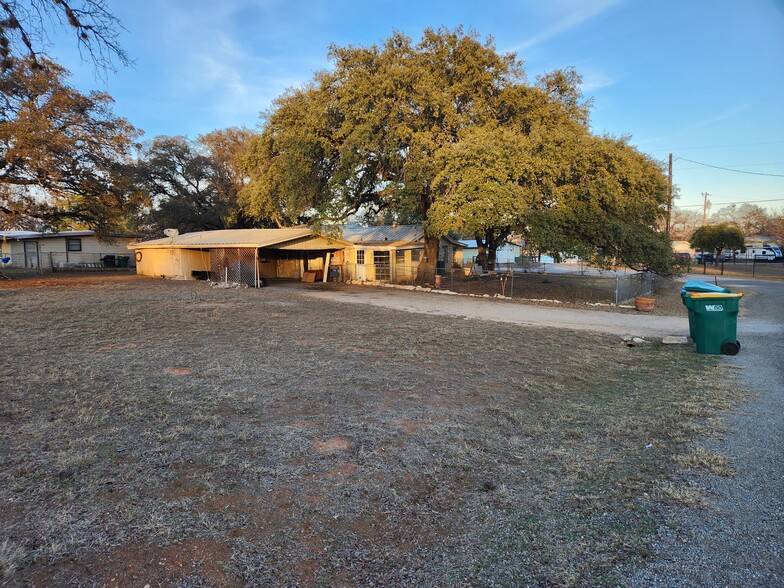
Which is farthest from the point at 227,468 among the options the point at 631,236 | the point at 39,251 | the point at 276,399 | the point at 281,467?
the point at 39,251

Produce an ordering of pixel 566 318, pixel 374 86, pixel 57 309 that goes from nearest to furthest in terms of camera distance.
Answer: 1. pixel 57 309
2. pixel 566 318
3. pixel 374 86

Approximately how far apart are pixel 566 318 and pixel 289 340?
827 cm

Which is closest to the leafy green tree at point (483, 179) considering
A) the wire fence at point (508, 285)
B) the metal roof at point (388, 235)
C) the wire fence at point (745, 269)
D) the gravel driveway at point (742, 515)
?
the wire fence at point (508, 285)

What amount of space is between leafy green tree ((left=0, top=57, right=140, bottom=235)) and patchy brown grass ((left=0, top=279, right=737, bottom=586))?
569 inches

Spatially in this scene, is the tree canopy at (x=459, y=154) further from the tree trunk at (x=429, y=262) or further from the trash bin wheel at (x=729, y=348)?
the trash bin wheel at (x=729, y=348)

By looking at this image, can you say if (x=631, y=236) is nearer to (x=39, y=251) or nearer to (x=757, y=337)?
(x=757, y=337)

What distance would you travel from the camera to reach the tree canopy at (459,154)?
1698 centimetres

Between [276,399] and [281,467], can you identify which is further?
[276,399]

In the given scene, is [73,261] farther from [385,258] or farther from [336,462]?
[336,462]

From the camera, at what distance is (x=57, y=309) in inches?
463

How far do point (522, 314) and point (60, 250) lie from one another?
3502 cm

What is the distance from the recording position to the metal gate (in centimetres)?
2173

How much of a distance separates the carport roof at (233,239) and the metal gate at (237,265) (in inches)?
17.1

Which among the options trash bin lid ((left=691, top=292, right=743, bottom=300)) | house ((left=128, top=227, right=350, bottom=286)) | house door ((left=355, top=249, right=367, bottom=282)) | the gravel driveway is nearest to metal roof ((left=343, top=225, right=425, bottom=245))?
house door ((left=355, top=249, right=367, bottom=282))
